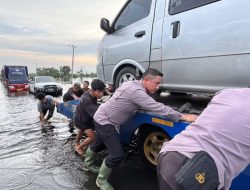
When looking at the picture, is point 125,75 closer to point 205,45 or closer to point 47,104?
point 205,45

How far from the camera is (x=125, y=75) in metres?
5.23

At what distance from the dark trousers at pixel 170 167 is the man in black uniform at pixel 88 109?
3195 mm

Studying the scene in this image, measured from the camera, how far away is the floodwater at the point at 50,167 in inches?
181

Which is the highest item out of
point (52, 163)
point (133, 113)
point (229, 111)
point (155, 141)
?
point (229, 111)

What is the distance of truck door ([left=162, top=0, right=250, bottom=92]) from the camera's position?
3.50 m

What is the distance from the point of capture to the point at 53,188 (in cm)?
449

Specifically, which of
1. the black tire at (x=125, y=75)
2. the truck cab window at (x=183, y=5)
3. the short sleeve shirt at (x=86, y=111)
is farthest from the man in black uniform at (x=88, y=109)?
the truck cab window at (x=183, y=5)

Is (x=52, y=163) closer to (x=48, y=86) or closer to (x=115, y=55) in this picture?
(x=115, y=55)

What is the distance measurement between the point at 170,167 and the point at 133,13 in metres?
3.63

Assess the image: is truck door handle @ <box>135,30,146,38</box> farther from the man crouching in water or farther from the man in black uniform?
the man crouching in water

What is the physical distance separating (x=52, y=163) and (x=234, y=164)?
13.7ft

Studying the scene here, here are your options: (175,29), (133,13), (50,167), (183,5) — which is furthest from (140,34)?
(50,167)

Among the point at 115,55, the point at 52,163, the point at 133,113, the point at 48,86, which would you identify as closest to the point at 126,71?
the point at 115,55

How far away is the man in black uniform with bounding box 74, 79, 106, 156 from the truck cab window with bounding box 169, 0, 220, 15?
1611 millimetres
